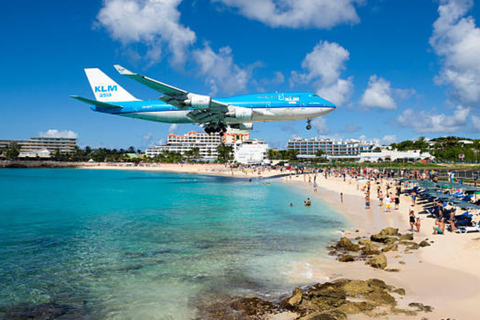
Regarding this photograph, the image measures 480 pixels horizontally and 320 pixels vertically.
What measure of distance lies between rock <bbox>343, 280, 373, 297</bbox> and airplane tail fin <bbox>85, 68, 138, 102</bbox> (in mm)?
36090

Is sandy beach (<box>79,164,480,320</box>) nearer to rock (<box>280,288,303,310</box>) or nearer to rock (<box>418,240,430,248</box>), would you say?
rock (<box>418,240,430,248</box>)

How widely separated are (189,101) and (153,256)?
20261 millimetres

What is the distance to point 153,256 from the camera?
17.8 meters

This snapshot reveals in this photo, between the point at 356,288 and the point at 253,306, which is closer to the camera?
the point at 253,306

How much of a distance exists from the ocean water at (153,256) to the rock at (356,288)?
7.56 feet

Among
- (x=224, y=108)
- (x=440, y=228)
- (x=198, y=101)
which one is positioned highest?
(x=198, y=101)

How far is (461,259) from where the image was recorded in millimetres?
14023

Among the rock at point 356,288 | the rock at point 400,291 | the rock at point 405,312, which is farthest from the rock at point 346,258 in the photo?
the rock at point 405,312

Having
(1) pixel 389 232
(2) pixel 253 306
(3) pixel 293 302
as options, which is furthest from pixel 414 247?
(2) pixel 253 306

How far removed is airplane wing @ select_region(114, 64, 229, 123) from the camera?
30.3 m

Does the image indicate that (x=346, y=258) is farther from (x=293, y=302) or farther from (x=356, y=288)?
(x=293, y=302)

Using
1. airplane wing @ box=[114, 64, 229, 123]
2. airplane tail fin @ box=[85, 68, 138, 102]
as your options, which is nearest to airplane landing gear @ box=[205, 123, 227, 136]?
airplane wing @ box=[114, 64, 229, 123]

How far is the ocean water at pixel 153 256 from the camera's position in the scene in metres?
12.5

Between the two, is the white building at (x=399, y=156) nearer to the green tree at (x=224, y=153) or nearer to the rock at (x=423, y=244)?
the green tree at (x=224, y=153)
